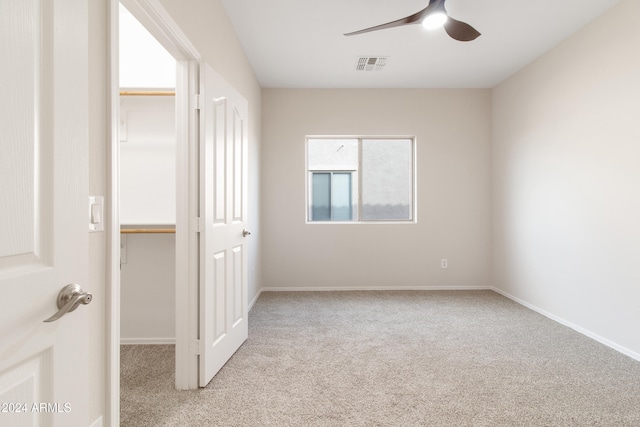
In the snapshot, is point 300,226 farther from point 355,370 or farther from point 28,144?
point 28,144

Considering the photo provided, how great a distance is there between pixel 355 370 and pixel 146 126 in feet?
7.77

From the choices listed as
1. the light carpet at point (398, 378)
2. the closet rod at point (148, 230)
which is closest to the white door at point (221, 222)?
the light carpet at point (398, 378)

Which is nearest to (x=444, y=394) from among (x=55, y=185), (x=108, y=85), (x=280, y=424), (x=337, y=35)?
A: (x=280, y=424)

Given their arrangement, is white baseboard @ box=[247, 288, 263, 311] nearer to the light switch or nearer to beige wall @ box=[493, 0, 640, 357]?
the light switch

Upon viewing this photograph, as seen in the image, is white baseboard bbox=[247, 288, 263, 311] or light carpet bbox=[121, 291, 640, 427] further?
white baseboard bbox=[247, 288, 263, 311]

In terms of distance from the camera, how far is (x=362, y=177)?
4723mm

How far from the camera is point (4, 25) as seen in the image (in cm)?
67

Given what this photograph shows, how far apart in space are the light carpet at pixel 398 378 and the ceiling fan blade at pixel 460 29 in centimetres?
233

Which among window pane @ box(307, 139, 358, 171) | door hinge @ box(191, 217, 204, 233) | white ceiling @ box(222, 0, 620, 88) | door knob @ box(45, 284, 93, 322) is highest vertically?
white ceiling @ box(222, 0, 620, 88)

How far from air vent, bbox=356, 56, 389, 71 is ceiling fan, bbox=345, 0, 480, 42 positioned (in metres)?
1.26

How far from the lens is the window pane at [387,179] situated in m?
4.71

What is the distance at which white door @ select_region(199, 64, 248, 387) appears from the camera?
2.07 metres

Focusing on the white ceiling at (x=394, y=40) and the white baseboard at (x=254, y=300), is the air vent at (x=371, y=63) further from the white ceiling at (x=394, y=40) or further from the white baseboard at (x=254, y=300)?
the white baseboard at (x=254, y=300)

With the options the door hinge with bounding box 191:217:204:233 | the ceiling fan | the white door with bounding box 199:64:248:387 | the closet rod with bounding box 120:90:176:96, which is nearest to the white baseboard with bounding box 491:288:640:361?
the ceiling fan
